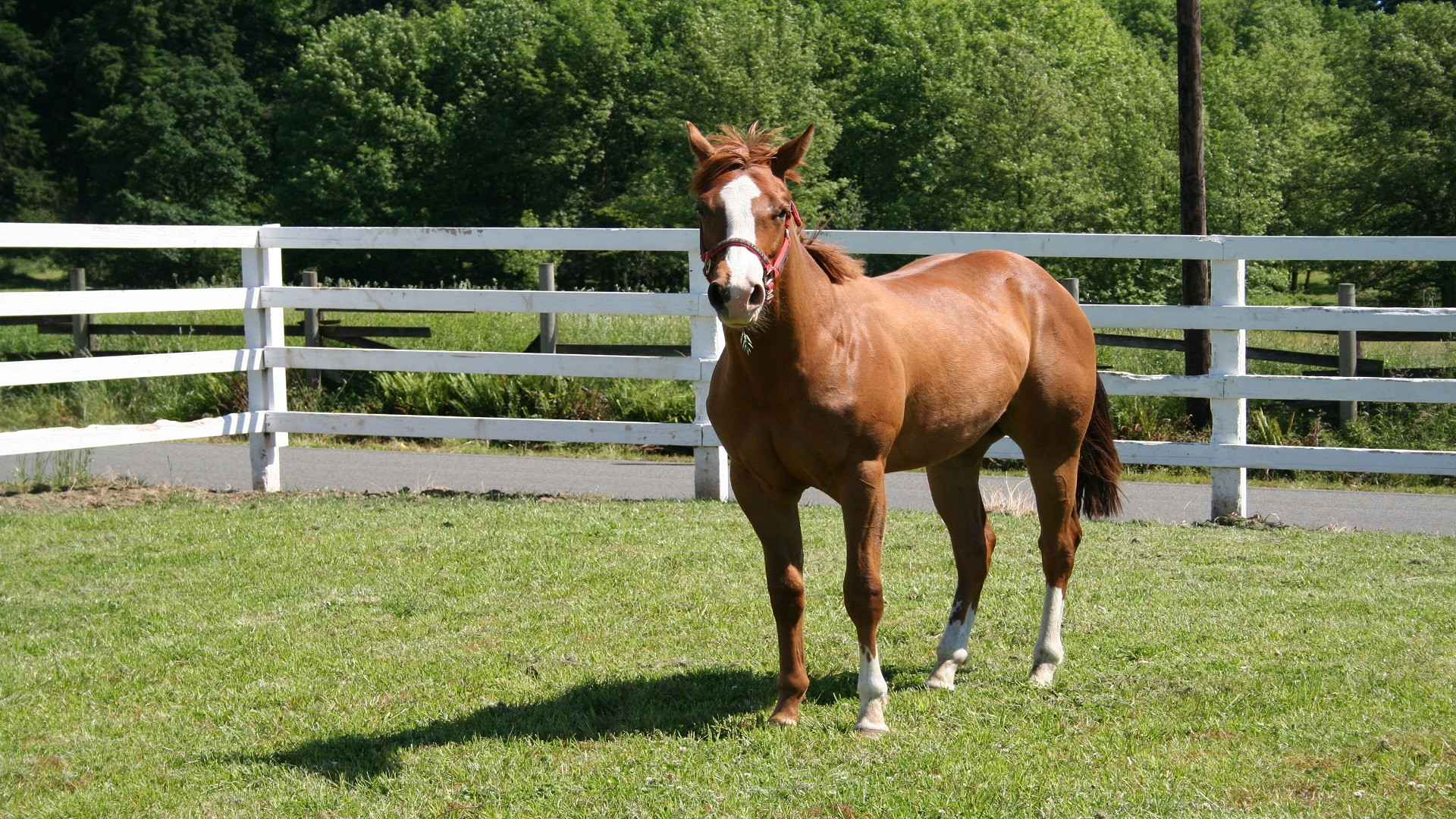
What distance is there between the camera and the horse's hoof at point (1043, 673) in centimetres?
447

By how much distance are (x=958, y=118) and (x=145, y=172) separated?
33446 millimetres

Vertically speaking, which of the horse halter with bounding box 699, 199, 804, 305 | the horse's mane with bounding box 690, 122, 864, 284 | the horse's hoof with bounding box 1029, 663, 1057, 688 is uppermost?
the horse's mane with bounding box 690, 122, 864, 284

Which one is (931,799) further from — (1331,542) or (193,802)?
(1331,542)

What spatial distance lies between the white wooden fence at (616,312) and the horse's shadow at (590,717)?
12.4 feet

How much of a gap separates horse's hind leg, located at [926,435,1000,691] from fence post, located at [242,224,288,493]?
607 centimetres

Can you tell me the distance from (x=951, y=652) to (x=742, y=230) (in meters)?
2.02

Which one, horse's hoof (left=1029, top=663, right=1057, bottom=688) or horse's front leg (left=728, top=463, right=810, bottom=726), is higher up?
horse's front leg (left=728, top=463, right=810, bottom=726)

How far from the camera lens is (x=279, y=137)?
159 ft

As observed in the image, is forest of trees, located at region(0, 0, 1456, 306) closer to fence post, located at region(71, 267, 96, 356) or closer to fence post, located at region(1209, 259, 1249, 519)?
fence post, located at region(71, 267, 96, 356)

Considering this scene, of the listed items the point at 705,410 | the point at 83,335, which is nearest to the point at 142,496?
the point at 705,410

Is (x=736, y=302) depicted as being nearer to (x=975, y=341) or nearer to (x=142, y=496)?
(x=975, y=341)

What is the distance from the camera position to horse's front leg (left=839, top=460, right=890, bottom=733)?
12.8 ft

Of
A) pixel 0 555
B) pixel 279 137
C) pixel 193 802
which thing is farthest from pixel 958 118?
pixel 193 802

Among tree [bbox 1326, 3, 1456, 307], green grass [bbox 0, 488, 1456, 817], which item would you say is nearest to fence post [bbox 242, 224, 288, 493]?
green grass [bbox 0, 488, 1456, 817]
